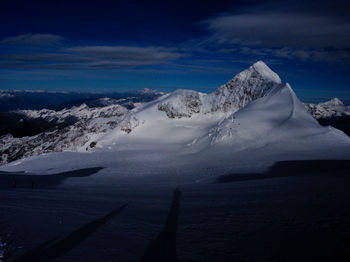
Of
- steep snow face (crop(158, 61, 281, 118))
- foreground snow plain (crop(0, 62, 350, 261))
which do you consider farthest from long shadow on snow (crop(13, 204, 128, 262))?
steep snow face (crop(158, 61, 281, 118))

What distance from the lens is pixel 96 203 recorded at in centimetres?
1409

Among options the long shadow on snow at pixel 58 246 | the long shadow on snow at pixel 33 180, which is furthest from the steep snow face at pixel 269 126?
the long shadow on snow at pixel 58 246

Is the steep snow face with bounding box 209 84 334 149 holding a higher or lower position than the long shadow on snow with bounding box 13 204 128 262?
higher

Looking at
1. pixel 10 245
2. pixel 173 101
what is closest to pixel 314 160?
pixel 10 245

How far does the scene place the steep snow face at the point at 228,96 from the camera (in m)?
91.2

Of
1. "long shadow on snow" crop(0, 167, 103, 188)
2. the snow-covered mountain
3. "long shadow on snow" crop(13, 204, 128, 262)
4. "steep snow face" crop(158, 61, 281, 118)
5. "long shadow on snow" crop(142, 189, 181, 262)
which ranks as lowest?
"long shadow on snow" crop(0, 167, 103, 188)

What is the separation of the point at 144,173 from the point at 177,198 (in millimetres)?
17619

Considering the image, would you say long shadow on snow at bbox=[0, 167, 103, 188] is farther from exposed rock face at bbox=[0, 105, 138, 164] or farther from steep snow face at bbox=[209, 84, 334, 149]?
exposed rock face at bbox=[0, 105, 138, 164]

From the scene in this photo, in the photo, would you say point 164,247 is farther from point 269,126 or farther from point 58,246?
point 269,126

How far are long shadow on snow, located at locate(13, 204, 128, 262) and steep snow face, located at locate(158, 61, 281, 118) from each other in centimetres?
8535

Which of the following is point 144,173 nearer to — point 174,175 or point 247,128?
point 174,175

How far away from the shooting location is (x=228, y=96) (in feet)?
320

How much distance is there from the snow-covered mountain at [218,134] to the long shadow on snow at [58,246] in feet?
65.3

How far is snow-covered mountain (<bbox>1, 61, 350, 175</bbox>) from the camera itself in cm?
3450
